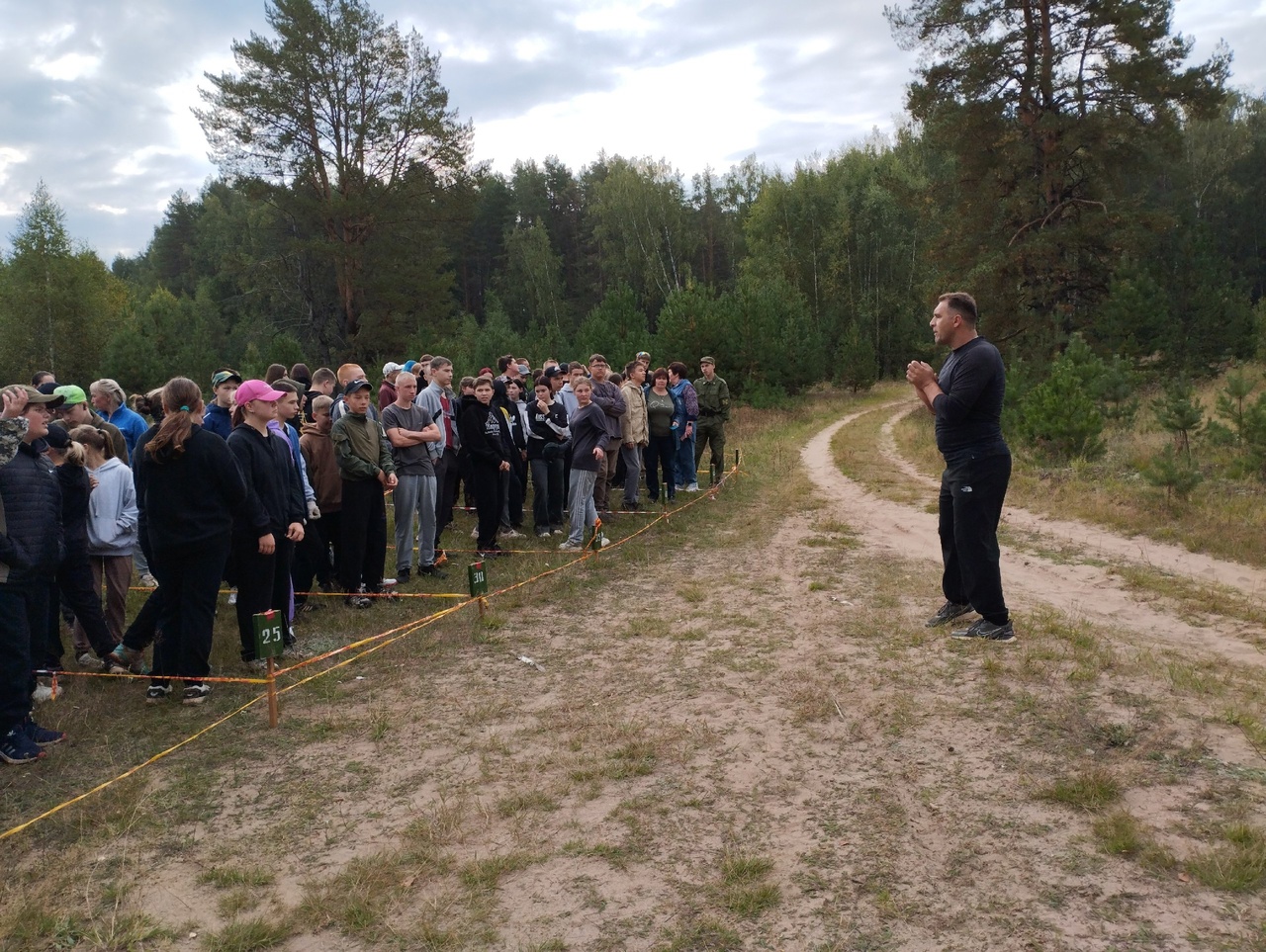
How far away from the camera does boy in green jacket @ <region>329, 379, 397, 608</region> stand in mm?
7520

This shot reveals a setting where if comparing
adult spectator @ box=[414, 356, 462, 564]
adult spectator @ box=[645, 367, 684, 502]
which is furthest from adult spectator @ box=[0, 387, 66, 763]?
adult spectator @ box=[645, 367, 684, 502]

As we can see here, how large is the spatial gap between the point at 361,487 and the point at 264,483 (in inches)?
65.4

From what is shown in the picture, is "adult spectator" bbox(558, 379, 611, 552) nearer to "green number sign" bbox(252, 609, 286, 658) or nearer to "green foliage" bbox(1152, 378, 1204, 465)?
"green number sign" bbox(252, 609, 286, 658)

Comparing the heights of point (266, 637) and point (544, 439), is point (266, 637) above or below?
below

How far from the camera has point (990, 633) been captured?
19.0 feet

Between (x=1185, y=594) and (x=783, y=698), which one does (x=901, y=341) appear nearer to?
(x=1185, y=594)

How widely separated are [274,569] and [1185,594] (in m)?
6.99

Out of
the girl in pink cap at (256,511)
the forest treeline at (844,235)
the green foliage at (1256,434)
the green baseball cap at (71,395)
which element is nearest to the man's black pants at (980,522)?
the girl in pink cap at (256,511)

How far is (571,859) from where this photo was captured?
358cm

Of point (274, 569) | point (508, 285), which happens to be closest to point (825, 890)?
point (274, 569)

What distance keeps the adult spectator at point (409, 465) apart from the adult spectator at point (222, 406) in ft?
4.25

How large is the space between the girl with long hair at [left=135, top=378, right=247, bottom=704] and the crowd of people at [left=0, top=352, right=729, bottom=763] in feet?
0.04

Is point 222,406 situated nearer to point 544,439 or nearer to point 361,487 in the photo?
point 361,487

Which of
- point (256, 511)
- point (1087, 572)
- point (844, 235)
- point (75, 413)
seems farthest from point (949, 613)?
point (844, 235)
